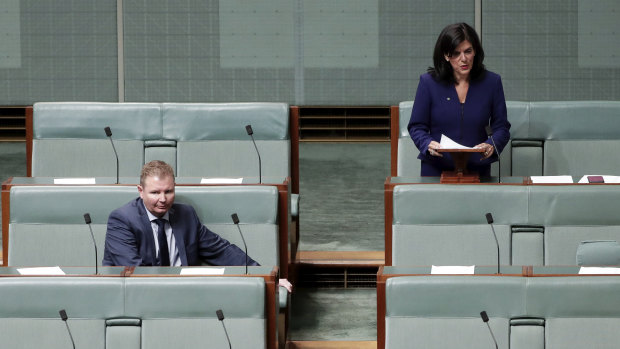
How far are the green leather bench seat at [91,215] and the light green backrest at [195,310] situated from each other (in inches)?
28.3

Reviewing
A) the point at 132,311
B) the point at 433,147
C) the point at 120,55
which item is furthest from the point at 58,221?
the point at 120,55

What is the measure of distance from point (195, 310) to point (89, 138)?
1633 millimetres

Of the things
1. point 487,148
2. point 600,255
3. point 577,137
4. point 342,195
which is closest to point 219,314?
point 600,255

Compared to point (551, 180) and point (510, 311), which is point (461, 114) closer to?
point (551, 180)

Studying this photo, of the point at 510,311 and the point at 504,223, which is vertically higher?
the point at 504,223

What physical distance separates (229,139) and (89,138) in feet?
1.69

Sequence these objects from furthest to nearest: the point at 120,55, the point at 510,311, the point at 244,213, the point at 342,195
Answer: the point at 120,55 → the point at 342,195 → the point at 244,213 → the point at 510,311

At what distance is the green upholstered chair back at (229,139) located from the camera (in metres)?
3.53

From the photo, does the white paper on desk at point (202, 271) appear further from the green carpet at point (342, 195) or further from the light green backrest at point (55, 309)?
the green carpet at point (342, 195)

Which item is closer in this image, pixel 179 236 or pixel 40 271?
pixel 40 271

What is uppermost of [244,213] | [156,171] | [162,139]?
[162,139]

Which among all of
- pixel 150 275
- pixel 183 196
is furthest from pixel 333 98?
pixel 150 275

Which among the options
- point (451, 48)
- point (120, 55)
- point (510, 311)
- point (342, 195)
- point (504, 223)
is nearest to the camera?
point (510, 311)

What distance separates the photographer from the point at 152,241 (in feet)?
8.59
